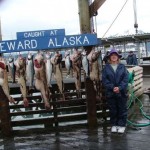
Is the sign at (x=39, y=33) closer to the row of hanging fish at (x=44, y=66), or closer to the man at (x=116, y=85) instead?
the row of hanging fish at (x=44, y=66)

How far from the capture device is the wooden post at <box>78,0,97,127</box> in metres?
7.45

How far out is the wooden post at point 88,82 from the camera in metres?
7.45

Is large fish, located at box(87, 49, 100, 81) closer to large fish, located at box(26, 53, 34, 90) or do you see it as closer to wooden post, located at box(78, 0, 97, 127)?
wooden post, located at box(78, 0, 97, 127)

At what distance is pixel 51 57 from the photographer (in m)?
6.29

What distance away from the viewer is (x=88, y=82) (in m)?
7.90

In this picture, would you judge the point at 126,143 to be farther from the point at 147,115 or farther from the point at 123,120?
the point at 147,115

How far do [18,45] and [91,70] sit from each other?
143 cm

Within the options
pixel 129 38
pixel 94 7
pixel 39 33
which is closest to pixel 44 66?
pixel 39 33

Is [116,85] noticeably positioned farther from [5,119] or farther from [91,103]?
[5,119]

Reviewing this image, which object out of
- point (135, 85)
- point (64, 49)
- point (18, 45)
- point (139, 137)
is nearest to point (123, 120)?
point (139, 137)

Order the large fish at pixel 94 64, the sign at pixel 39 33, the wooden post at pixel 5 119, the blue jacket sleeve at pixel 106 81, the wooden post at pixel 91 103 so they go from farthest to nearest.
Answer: the wooden post at pixel 91 103, the wooden post at pixel 5 119, the blue jacket sleeve at pixel 106 81, the sign at pixel 39 33, the large fish at pixel 94 64

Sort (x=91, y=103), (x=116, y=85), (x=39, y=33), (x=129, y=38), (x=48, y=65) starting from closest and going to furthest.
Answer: (x=48, y=65)
(x=39, y=33)
(x=116, y=85)
(x=91, y=103)
(x=129, y=38)

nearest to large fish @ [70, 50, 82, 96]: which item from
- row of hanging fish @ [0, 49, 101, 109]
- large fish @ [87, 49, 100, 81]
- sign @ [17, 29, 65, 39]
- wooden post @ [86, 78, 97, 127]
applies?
row of hanging fish @ [0, 49, 101, 109]

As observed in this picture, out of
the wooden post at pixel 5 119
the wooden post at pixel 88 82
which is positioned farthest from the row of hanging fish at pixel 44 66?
the wooden post at pixel 5 119
